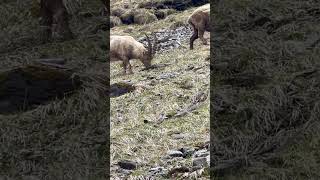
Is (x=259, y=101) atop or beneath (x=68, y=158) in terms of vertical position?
atop

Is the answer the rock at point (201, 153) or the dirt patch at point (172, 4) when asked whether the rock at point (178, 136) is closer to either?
the rock at point (201, 153)

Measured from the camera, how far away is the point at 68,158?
7.04 metres

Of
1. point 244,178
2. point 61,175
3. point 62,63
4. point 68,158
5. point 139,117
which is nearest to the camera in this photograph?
point 244,178

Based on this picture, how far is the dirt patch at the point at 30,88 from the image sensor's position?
8.30 metres

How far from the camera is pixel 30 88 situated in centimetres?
835

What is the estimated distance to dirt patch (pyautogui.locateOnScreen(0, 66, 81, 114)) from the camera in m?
8.30

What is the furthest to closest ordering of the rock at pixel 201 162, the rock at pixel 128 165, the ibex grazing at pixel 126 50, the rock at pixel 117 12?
the rock at pixel 117 12, the ibex grazing at pixel 126 50, the rock at pixel 128 165, the rock at pixel 201 162

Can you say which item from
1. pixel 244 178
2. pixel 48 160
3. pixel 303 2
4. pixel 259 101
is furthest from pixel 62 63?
pixel 303 2

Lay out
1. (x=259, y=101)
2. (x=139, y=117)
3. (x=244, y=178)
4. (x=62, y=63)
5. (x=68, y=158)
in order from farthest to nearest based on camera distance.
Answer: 1. (x=62, y=63)
2. (x=139, y=117)
3. (x=259, y=101)
4. (x=68, y=158)
5. (x=244, y=178)

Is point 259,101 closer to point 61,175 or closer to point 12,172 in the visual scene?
point 61,175

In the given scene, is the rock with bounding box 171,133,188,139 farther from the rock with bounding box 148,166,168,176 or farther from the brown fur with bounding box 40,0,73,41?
the brown fur with bounding box 40,0,73,41

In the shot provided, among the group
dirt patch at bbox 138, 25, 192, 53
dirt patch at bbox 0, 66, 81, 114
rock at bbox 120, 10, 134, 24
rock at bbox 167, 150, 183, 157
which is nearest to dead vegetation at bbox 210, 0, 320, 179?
rock at bbox 167, 150, 183, 157

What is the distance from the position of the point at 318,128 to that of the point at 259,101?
1005 millimetres

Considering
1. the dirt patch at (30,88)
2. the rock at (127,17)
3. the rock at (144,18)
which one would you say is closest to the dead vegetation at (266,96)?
the dirt patch at (30,88)
